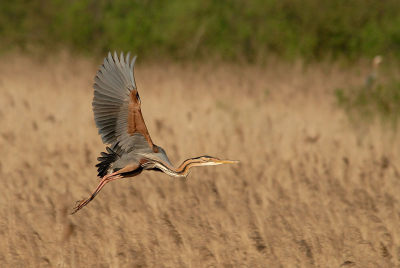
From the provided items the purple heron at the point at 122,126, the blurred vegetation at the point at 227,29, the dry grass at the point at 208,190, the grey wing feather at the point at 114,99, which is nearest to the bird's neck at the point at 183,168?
the purple heron at the point at 122,126

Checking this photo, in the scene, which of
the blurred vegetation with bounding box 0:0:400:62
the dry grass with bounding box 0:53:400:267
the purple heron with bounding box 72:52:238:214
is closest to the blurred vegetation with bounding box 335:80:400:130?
the dry grass with bounding box 0:53:400:267

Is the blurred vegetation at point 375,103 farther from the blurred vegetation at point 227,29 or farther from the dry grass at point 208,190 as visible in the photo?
the blurred vegetation at point 227,29

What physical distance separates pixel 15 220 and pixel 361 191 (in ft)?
11.5

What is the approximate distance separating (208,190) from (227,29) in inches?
488

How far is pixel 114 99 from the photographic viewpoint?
5.28m

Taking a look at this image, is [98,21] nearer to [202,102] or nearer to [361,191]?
[202,102]

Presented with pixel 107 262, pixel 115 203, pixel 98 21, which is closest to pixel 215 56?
pixel 98 21

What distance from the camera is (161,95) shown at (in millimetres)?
11242

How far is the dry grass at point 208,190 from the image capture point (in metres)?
4.74

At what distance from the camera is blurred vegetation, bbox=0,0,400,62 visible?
1730cm

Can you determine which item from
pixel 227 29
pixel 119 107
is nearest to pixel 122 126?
pixel 119 107

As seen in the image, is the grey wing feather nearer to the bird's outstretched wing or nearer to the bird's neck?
the bird's outstretched wing

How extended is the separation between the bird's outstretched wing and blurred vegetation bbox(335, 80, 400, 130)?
16.2ft

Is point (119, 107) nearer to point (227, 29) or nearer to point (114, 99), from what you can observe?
point (114, 99)
